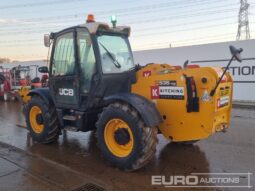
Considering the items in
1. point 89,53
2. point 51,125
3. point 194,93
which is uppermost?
point 89,53

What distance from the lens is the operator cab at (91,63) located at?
5.06 meters

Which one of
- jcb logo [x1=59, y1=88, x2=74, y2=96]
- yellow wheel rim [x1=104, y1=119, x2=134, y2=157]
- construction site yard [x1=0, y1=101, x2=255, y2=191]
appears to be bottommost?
construction site yard [x1=0, y1=101, x2=255, y2=191]

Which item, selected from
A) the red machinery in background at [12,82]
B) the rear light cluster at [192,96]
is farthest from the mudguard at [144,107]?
the red machinery in background at [12,82]

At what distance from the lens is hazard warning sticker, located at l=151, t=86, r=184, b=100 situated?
175 inches

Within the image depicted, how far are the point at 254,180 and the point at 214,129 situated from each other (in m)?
0.92

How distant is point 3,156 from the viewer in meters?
5.39

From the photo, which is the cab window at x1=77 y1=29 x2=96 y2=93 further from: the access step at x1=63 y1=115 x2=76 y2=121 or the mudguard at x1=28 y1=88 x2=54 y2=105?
the mudguard at x1=28 y1=88 x2=54 y2=105

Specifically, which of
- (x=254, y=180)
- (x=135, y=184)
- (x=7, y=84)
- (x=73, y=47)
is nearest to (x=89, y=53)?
(x=73, y=47)

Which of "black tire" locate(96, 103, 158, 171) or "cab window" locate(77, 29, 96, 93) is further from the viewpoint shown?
"cab window" locate(77, 29, 96, 93)

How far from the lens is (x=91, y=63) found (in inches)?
203

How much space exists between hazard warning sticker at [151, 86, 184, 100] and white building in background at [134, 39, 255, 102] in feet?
29.7

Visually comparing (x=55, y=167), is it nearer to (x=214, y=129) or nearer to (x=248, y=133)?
(x=214, y=129)

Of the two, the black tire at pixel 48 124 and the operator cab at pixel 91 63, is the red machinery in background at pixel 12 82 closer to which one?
the black tire at pixel 48 124

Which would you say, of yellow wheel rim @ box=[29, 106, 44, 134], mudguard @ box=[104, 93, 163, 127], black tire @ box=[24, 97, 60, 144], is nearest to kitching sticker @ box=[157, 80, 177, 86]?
mudguard @ box=[104, 93, 163, 127]
